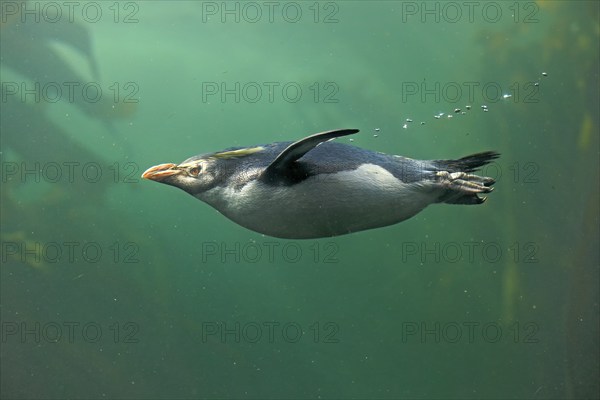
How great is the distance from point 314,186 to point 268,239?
220cm

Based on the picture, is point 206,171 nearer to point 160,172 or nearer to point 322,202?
point 160,172

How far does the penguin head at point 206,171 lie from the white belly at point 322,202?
0.03 metres

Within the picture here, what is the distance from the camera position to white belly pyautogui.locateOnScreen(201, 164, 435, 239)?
56.2 inches

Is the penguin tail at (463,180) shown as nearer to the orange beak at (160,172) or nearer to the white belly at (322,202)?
the white belly at (322,202)

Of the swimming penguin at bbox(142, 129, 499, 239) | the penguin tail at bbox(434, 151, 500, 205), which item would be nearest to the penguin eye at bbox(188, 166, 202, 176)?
the swimming penguin at bbox(142, 129, 499, 239)

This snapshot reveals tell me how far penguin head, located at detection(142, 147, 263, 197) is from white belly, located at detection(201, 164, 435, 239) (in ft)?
0.10

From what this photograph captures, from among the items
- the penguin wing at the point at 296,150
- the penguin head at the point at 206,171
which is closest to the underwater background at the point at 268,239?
the penguin head at the point at 206,171

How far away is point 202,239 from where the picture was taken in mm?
3635

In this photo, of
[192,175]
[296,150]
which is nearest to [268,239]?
[192,175]

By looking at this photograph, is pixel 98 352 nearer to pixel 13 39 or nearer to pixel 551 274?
pixel 13 39

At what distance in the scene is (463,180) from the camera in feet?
5.07

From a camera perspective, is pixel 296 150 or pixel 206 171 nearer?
pixel 296 150

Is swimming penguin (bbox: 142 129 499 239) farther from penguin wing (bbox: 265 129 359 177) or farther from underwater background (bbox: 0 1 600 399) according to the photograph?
underwater background (bbox: 0 1 600 399)

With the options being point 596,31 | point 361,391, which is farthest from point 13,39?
point 596,31
